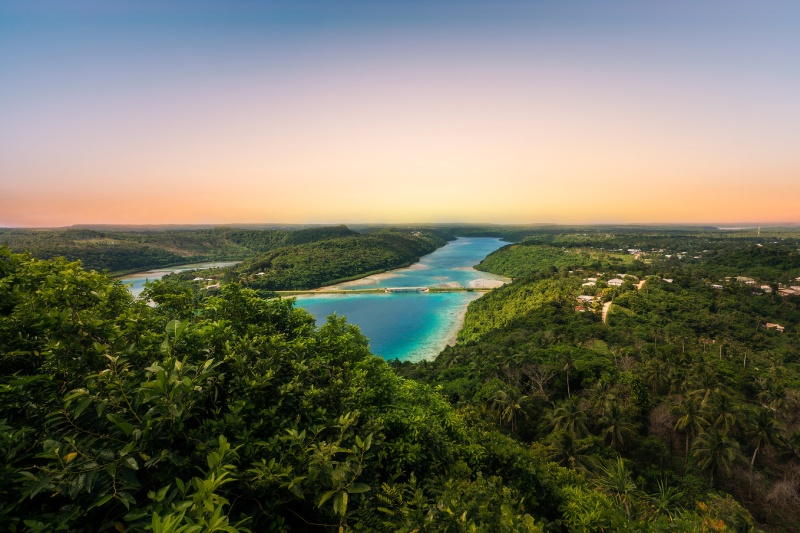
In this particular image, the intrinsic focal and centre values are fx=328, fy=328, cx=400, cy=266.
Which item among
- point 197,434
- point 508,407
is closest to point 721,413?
point 508,407

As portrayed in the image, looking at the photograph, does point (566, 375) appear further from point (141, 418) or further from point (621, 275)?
point (621, 275)

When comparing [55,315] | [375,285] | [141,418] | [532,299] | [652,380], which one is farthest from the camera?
[375,285]

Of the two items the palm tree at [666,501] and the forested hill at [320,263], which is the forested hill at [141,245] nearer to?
the forested hill at [320,263]

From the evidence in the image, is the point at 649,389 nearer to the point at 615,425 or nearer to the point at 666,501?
the point at 615,425

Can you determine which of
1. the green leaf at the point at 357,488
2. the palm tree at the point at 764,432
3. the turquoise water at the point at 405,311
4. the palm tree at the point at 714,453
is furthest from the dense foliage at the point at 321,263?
the palm tree at the point at 764,432

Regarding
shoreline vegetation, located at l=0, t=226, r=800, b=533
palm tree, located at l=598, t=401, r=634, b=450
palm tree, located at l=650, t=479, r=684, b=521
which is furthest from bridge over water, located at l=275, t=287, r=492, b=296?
palm tree, located at l=650, t=479, r=684, b=521

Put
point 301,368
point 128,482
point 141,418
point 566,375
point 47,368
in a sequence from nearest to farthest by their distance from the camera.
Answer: point 128,482 < point 141,418 < point 47,368 < point 301,368 < point 566,375

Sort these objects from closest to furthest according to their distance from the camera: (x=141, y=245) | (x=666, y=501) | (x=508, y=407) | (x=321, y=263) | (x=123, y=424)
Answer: (x=123, y=424) < (x=666, y=501) < (x=508, y=407) < (x=321, y=263) < (x=141, y=245)

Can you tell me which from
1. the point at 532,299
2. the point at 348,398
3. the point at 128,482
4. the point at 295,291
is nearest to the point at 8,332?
the point at 128,482
